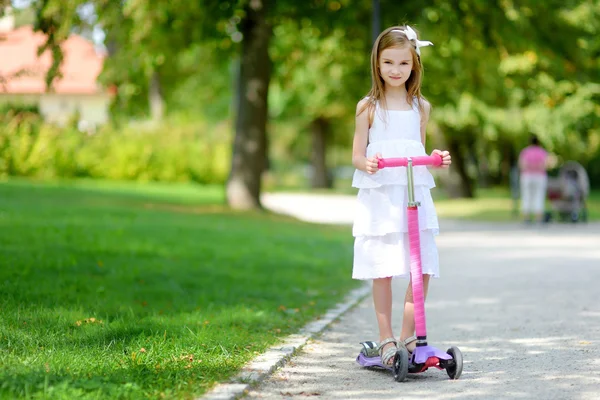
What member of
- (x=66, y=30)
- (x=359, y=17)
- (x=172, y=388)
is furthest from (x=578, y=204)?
(x=172, y=388)

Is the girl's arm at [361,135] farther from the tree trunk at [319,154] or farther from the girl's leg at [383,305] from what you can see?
the tree trunk at [319,154]

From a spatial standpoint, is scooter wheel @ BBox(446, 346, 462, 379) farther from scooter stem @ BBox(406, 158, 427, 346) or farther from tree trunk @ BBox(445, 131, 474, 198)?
tree trunk @ BBox(445, 131, 474, 198)

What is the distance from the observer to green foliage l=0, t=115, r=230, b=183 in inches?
1013

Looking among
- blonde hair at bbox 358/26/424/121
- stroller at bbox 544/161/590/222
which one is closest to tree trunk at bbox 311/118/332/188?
stroller at bbox 544/161/590/222

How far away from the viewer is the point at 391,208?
5938mm

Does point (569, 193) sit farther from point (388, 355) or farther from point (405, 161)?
point (405, 161)

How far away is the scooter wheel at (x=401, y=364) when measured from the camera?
5637 millimetres

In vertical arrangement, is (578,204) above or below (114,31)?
below

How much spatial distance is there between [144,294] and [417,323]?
11.7ft

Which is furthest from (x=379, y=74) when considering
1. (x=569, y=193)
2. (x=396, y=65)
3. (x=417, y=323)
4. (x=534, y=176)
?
(x=569, y=193)

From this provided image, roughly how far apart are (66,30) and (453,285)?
4.95 metres

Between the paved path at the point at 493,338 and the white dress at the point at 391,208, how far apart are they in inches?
26.0

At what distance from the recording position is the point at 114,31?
15328 mm

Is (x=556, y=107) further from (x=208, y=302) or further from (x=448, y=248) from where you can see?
(x=208, y=302)
